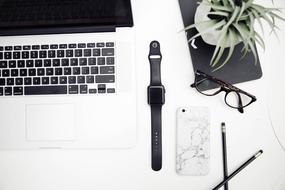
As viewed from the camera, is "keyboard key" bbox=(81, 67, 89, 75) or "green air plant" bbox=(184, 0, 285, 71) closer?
"green air plant" bbox=(184, 0, 285, 71)

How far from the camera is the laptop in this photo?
28.3 inches

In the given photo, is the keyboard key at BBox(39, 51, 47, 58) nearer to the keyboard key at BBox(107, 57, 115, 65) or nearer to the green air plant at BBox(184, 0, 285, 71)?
the keyboard key at BBox(107, 57, 115, 65)

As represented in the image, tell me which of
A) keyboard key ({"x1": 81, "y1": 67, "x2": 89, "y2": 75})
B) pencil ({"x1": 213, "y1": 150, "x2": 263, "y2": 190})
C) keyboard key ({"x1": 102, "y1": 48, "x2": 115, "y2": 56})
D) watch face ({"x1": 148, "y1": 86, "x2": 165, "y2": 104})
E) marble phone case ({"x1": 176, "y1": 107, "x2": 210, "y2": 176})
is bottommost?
pencil ({"x1": 213, "y1": 150, "x2": 263, "y2": 190})

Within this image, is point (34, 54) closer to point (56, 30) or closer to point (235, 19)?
point (56, 30)

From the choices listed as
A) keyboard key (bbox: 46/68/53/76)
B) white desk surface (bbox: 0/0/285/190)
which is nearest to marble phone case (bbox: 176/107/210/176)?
white desk surface (bbox: 0/0/285/190)

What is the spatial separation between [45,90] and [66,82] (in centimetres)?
6

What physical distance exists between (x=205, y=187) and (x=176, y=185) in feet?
0.23

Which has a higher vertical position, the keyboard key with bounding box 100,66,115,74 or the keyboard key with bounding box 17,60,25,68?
the keyboard key with bounding box 17,60,25,68

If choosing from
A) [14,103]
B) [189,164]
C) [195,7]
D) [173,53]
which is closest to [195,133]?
[189,164]

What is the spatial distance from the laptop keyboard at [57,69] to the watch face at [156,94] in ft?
0.29

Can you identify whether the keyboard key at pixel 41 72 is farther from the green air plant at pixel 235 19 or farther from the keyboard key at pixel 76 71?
the green air plant at pixel 235 19

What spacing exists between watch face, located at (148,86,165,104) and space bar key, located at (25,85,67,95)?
0.20 m

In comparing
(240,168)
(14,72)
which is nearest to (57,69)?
(14,72)

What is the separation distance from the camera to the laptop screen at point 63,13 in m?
0.66
